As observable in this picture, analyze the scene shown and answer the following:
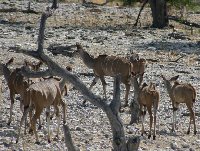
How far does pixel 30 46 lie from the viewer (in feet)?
97.6

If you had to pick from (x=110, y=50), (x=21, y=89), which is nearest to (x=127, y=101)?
(x=21, y=89)

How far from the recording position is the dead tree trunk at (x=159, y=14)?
4166 centimetres

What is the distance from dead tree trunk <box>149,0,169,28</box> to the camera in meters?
41.7

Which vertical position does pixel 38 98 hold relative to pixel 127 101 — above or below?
above

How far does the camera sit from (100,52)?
29.5 m

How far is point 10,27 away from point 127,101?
19.4 meters

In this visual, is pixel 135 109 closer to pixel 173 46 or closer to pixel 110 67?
pixel 110 67

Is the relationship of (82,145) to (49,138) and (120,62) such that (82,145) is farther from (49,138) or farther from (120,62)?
(120,62)

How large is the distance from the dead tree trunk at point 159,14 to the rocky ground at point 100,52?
0.79 m

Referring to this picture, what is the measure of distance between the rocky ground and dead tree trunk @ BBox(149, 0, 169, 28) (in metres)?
0.79

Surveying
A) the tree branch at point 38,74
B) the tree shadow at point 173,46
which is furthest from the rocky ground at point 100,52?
the tree branch at point 38,74

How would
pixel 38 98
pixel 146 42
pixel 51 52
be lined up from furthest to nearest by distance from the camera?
pixel 146 42, pixel 51 52, pixel 38 98

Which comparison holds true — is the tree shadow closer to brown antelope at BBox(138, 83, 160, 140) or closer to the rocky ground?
the rocky ground

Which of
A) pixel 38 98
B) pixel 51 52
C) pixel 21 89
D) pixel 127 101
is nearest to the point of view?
pixel 38 98
